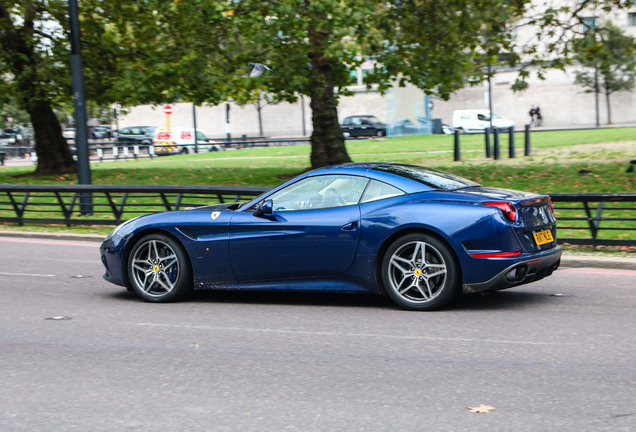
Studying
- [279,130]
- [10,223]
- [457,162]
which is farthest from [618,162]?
[279,130]

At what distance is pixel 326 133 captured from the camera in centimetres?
2077

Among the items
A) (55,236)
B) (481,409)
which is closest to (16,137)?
(55,236)

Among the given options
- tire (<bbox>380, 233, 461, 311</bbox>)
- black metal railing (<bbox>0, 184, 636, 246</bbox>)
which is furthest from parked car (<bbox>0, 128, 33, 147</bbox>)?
tire (<bbox>380, 233, 461, 311</bbox>)

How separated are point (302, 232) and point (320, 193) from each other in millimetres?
406

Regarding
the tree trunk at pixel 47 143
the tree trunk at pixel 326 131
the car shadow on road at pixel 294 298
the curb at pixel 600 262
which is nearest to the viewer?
the car shadow on road at pixel 294 298

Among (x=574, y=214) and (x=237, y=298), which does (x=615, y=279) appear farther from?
(x=574, y=214)

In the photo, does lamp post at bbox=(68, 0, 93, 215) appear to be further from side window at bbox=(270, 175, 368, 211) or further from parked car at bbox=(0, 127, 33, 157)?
parked car at bbox=(0, 127, 33, 157)

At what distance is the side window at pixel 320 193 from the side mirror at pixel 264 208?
0.39ft

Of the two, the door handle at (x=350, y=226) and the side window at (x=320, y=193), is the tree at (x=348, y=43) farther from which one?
the door handle at (x=350, y=226)

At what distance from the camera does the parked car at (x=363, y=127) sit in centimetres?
5484

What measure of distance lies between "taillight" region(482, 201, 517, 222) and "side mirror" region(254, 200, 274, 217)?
1889mm

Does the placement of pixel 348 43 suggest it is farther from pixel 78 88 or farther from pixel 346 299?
pixel 346 299

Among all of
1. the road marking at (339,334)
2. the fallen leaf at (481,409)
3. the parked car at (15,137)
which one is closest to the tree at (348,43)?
the road marking at (339,334)

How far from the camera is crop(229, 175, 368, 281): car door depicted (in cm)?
736
